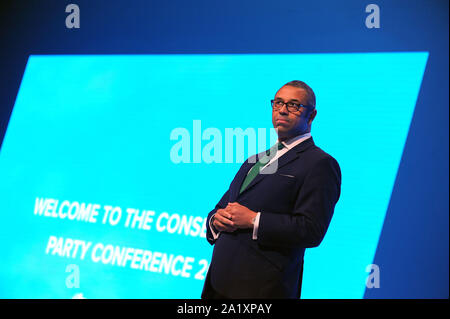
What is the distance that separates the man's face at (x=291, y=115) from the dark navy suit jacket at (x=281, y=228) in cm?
6

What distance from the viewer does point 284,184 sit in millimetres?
1492

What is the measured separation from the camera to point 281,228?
4.71 ft

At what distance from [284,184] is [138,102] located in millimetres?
1890

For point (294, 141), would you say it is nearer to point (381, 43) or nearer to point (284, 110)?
point (284, 110)

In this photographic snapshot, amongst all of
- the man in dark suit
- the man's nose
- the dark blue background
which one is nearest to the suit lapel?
the man in dark suit

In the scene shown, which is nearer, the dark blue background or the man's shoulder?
the man's shoulder

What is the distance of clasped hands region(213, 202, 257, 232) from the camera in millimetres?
1478

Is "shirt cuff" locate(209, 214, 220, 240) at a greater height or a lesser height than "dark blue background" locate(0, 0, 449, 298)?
lesser

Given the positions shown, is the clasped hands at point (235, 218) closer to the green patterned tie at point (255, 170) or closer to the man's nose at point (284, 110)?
the green patterned tie at point (255, 170)

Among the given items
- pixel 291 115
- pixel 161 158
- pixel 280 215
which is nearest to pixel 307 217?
pixel 280 215

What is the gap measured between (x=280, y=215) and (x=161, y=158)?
1.71 m

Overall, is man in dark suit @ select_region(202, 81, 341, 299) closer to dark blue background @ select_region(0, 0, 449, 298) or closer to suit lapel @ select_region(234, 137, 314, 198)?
suit lapel @ select_region(234, 137, 314, 198)

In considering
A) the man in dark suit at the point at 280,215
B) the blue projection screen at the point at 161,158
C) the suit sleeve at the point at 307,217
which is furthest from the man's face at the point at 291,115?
the blue projection screen at the point at 161,158
